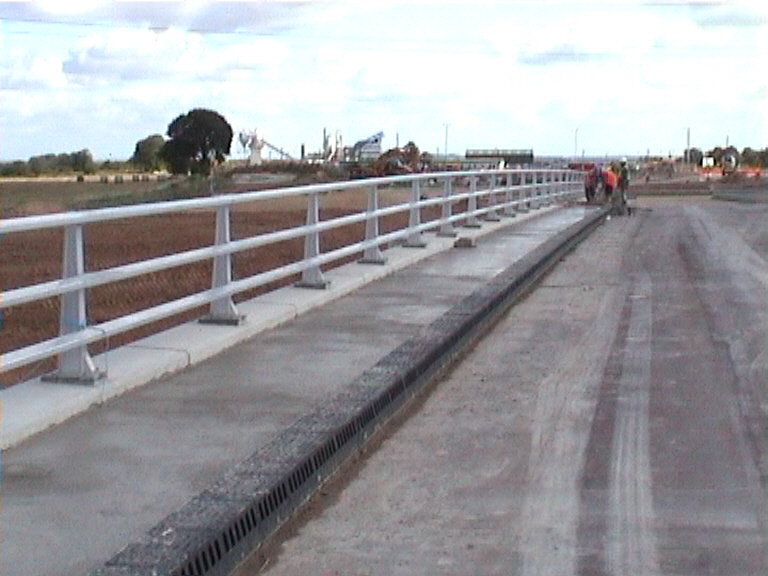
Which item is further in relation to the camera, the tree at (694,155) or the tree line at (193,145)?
the tree at (694,155)

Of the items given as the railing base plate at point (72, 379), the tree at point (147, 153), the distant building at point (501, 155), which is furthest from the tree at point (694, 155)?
the railing base plate at point (72, 379)

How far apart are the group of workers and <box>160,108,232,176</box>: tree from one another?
25906 mm

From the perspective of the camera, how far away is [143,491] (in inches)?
241

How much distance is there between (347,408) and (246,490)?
1709mm

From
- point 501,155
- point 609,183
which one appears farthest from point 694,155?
point 609,183

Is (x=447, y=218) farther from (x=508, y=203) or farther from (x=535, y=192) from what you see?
(x=535, y=192)

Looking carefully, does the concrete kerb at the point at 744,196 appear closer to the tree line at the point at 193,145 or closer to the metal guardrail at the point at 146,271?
the tree line at the point at 193,145

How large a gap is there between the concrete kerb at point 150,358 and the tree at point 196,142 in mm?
50656

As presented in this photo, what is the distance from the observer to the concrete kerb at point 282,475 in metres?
5.11

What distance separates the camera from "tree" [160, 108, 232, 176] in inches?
2510

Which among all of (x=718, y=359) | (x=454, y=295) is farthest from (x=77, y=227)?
(x=454, y=295)

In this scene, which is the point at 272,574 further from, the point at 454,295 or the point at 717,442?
the point at 454,295

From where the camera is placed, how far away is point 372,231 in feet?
→ 50.0

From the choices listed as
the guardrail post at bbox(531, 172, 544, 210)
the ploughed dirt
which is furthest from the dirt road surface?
the guardrail post at bbox(531, 172, 544, 210)
